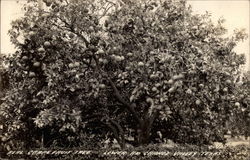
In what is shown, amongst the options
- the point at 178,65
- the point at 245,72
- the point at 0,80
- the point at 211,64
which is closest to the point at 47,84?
the point at 0,80

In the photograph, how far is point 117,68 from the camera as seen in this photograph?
16.5m

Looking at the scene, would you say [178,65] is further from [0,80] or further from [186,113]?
[0,80]

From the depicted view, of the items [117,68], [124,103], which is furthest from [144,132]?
[117,68]

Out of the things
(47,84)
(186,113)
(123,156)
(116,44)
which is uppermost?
(116,44)

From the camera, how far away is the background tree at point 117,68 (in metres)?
15.2

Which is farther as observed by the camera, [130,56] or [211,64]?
[130,56]

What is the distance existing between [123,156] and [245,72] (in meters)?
5.93

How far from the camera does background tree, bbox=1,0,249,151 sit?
15.2 metres

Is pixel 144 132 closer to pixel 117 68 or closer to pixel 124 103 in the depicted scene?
pixel 124 103

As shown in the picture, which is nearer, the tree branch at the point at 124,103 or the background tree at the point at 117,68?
the background tree at the point at 117,68

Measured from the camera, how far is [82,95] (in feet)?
52.9

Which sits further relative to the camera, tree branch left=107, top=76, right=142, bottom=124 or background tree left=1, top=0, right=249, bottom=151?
tree branch left=107, top=76, right=142, bottom=124

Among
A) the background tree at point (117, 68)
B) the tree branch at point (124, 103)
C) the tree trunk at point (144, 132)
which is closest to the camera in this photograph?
the background tree at point (117, 68)

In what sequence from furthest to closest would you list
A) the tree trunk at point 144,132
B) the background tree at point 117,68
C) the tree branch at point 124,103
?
the tree trunk at point 144,132 → the tree branch at point 124,103 → the background tree at point 117,68
